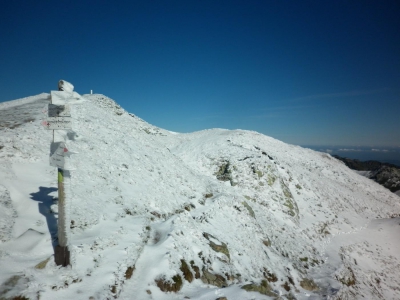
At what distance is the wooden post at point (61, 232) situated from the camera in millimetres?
5547

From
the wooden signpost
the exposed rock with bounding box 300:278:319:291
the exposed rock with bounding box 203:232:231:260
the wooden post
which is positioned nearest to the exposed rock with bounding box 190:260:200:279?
the exposed rock with bounding box 203:232:231:260

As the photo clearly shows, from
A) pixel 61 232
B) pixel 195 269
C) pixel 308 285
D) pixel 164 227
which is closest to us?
pixel 61 232

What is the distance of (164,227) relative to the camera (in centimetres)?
988

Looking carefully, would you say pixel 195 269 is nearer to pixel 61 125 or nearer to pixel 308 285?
pixel 61 125

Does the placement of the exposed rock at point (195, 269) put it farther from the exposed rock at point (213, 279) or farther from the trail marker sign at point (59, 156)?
the trail marker sign at point (59, 156)

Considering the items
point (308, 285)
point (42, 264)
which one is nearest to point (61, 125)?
point (42, 264)

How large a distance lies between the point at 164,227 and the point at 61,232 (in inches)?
196

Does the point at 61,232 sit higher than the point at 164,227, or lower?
higher

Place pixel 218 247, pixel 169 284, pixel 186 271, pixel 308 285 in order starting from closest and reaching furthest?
pixel 169 284
pixel 186 271
pixel 218 247
pixel 308 285

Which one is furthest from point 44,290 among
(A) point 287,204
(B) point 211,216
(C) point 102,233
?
(A) point 287,204

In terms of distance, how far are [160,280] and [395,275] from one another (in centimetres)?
2232

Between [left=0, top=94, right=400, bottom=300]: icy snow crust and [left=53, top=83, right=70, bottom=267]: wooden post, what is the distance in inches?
10.4

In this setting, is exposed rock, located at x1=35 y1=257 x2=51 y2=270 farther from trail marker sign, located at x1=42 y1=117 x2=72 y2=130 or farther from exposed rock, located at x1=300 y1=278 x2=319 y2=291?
exposed rock, located at x1=300 y1=278 x2=319 y2=291

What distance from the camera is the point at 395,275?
57.0ft
